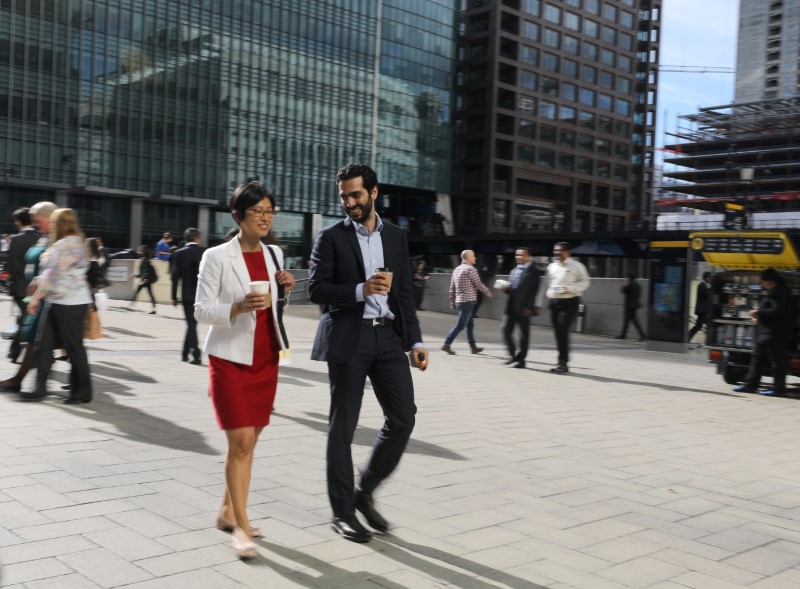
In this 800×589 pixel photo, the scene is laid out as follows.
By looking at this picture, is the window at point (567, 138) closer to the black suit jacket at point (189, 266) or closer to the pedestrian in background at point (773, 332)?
the pedestrian in background at point (773, 332)

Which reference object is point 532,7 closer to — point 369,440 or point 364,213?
point 369,440

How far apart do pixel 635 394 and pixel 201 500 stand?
6883mm

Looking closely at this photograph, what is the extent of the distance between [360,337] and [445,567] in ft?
3.69

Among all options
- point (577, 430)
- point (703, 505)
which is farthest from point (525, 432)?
point (703, 505)

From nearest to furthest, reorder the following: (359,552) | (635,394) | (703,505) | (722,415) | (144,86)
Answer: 1. (359,552)
2. (703,505)
3. (722,415)
4. (635,394)
5. (144,86)

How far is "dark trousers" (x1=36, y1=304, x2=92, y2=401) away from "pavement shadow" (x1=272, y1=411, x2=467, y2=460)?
1.75 meters

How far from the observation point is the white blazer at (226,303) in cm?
388

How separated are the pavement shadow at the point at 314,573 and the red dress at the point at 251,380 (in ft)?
1.98

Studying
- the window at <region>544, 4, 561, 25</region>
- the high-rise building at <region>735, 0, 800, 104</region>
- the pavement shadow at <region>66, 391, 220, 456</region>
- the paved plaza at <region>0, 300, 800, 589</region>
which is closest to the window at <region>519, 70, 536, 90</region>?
the window at <region>544, 4, 561, 25</region>

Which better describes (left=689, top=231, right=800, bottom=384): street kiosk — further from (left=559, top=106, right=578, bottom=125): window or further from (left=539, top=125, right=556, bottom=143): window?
(left=559, top=106, right=578, bottom=125): window

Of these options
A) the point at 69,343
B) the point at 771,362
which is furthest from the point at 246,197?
the point at 771,362

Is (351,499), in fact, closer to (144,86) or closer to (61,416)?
(61,416)

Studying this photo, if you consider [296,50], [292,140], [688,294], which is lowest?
[688,294]

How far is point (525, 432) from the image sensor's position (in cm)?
729
